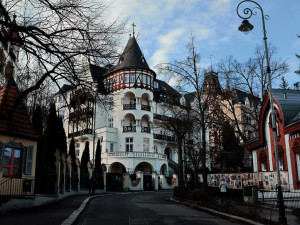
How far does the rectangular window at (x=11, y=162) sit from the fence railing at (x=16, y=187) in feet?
1.66

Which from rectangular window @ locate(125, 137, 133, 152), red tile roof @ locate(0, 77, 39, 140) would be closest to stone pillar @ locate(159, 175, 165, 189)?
rectangular window @ locate(125, 137, 133, 152)

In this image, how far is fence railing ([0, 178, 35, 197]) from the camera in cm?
1639

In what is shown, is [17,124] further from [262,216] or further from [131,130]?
[131,130]

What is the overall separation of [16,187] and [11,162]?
1.37m

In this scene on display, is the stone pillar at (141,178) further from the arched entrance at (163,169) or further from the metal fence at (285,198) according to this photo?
the metal fence at (285,198)

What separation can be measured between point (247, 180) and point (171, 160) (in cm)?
3641

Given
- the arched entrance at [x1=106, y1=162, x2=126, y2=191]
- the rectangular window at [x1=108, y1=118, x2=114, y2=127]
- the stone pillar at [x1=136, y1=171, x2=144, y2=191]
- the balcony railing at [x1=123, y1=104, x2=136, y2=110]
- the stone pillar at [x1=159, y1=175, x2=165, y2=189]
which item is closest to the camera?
the arched entrance at [x1=106, y1=162, x2=126, y2=191]

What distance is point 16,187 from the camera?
1722 centimetres

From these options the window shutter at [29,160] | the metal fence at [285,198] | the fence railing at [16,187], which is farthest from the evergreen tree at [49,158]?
the metal fence at [285,198]

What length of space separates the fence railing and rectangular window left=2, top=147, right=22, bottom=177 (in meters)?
0.51

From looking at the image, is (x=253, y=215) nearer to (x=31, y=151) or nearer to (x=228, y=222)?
(x=228, y=222)

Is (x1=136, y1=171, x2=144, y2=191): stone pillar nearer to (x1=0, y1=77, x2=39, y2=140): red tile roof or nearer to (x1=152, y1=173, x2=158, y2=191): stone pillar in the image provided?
(x1=152, y1=173, x2=158, y2=191): stone pillar

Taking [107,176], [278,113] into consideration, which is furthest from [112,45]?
[107,176]

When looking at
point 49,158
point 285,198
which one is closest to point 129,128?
point 49,158
